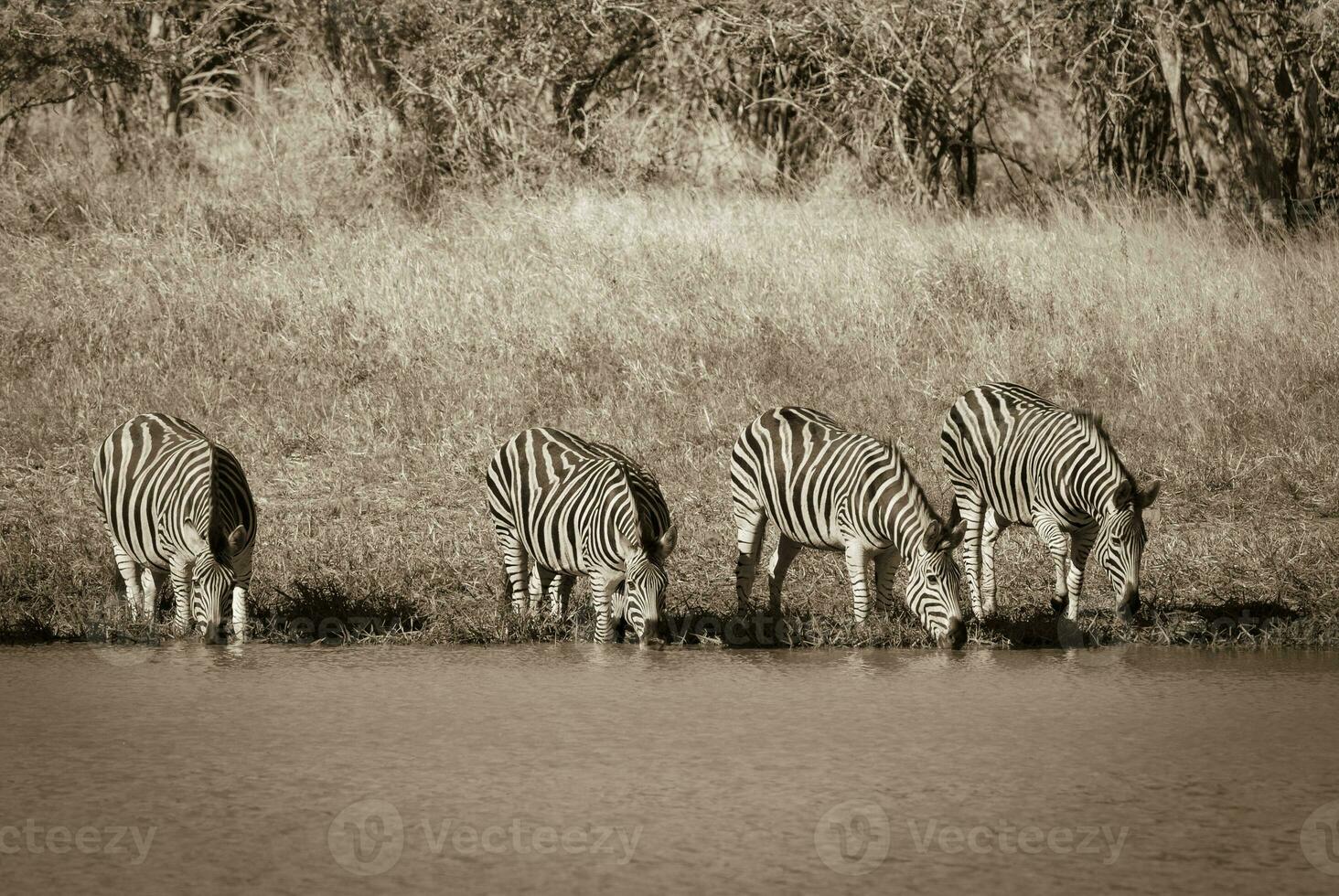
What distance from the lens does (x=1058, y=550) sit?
822 cm

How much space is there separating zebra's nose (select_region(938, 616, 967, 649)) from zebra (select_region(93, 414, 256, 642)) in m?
3.37

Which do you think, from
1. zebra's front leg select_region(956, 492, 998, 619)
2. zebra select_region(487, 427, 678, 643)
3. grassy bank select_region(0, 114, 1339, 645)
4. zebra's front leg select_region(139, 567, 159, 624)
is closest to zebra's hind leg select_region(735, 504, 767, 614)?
grassy bank select_region(0, 114, 1339, 645)

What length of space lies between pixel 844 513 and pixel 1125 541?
1.36 metres

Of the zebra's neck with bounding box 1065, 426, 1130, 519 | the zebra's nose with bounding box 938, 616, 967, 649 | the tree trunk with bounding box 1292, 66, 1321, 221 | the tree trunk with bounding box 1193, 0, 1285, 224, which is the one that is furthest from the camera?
the tree trunk with bounding box 1292, 66, 1321, 221

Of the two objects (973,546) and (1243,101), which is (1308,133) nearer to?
(1243,101)

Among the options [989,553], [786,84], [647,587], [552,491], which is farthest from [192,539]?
[786,84]

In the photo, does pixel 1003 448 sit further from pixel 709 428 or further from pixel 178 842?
pixel 178 842

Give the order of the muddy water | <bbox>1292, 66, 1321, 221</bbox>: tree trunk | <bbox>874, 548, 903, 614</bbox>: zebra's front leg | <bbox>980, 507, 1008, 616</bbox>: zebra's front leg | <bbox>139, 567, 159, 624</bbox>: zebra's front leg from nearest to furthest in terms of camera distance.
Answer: the muddy water → <bbox>874, 548, 903, 614</bbox>: zebra's front leg → <bbox>139, 567, 159, 624</bbox>: zebra's front leg → <bbox>980, 507, 1008, 616</bbox>: zebra's front leg → <bbox>1292, 66, 1321, 221</bbox>: tree trunk

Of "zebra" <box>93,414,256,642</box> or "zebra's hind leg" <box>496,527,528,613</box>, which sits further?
"zebra's hind leg" <box>496,527,528,613</box>

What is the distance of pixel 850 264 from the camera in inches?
582

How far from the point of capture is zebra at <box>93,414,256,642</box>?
7.67 meters

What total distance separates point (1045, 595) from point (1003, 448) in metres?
0.86

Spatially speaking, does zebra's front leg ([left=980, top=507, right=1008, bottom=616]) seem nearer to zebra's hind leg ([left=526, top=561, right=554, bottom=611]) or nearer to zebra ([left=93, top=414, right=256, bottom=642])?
zebra's hind leg ([left=526, top=561, right=554, bottom=611])

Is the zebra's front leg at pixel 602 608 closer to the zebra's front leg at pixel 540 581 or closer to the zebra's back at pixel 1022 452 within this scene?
the zebra's front leg at pixel 540 581
